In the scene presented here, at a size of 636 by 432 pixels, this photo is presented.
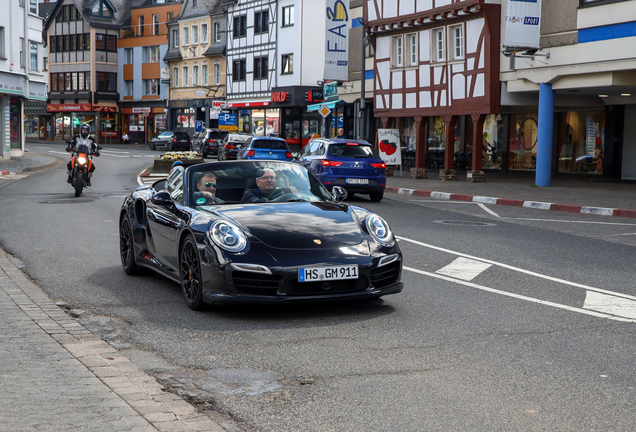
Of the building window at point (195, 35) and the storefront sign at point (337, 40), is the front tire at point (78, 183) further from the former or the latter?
the building window at point (195, 35)

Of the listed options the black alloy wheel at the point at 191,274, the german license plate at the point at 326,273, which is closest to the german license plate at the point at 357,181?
the black alloy wheel at the point at 191,274

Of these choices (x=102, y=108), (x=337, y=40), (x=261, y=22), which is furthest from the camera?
(x=102, y=108)

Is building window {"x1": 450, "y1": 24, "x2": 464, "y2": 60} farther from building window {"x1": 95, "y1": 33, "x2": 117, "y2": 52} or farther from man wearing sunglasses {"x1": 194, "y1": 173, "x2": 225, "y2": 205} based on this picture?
building window {"x1": 95, "y1": 33, "x2": 117, "y2": 52}

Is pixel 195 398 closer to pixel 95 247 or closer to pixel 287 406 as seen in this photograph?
pixel 287 406

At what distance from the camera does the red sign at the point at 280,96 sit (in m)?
54.6

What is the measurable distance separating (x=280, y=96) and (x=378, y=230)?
48835 mm

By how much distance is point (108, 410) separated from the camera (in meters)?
4.14

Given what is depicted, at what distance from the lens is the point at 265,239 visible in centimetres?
655

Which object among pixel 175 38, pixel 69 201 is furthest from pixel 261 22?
pixel 69 201

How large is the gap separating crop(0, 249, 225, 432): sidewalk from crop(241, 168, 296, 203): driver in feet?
6.71

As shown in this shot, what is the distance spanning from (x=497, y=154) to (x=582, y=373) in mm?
29777

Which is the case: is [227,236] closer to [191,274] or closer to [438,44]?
[191,274]

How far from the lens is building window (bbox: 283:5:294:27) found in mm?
54844

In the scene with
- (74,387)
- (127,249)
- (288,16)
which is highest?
(288,16)
